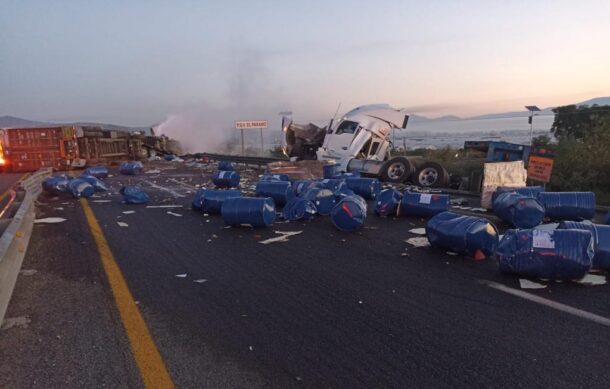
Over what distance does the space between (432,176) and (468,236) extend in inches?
318

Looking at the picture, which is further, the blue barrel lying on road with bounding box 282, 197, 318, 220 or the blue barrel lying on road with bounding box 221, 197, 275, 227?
the blue barrel lying on road with bounding box 282, 197, 318, 220

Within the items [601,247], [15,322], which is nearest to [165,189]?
[15,322]

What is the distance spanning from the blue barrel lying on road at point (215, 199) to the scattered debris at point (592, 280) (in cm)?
630

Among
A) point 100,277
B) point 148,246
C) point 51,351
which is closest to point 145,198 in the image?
point 148,246

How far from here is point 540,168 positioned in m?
10.2

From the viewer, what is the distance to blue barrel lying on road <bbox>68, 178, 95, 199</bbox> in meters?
11.8

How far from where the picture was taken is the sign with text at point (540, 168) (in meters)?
10.0

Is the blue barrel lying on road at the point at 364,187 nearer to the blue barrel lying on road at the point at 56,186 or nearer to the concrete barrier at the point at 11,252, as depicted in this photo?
the concrete barrier at the point at 11,252

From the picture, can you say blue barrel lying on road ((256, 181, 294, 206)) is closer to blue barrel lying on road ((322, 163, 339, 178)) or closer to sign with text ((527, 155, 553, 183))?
blue barrel lying on road ((322, 163, 339, 178))

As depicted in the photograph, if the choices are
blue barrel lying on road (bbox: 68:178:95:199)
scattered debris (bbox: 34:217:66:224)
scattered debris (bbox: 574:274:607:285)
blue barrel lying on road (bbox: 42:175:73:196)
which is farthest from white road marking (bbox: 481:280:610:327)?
blue barrel lying on road (bbox: 42:175:73:196)

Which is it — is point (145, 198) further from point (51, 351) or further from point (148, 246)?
point (51, 351)

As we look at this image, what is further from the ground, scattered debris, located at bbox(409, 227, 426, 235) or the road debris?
scattered debris, located at bbox(409, 227, 426, 235)

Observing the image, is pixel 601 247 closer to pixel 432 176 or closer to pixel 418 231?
pixel 418 231

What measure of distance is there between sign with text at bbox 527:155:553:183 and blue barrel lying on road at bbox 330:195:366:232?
557 centimetres
